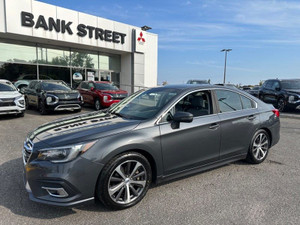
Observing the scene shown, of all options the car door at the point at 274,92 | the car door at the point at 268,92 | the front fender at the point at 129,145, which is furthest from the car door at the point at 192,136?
the car door at the point at 268,92

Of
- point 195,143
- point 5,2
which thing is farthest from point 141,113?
point 5,2

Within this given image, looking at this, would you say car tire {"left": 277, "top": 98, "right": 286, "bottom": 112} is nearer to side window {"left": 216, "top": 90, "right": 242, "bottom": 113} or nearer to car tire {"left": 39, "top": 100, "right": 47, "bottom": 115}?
side window {"left": 216, "top": 90, "right": 242, "bottom": 113}

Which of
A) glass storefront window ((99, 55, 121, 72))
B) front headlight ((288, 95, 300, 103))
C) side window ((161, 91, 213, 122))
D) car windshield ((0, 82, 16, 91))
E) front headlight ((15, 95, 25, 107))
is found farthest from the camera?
glass storefront window ((99, 55, 121, 72))

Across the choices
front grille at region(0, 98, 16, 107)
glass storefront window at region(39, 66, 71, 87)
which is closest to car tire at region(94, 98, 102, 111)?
front grille at region(0, 98, 16, 107)

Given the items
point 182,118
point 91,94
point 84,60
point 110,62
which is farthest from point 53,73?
point 182,118

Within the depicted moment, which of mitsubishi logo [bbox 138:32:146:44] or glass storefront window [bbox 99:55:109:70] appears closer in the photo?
mitsubishi logo [bbox 138:32:146:44]

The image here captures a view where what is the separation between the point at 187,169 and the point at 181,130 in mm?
610

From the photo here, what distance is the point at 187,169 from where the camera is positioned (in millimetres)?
3404

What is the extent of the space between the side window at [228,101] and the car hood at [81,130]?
161cm

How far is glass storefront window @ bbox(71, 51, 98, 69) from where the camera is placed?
1838 centimetres

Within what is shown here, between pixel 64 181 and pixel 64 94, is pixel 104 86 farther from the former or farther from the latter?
pixel 64 181

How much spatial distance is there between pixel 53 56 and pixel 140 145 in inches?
655

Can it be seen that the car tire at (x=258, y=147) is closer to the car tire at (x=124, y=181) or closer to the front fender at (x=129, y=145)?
the front fender at (x=129, y=145)

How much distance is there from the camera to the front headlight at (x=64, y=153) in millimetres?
2585
